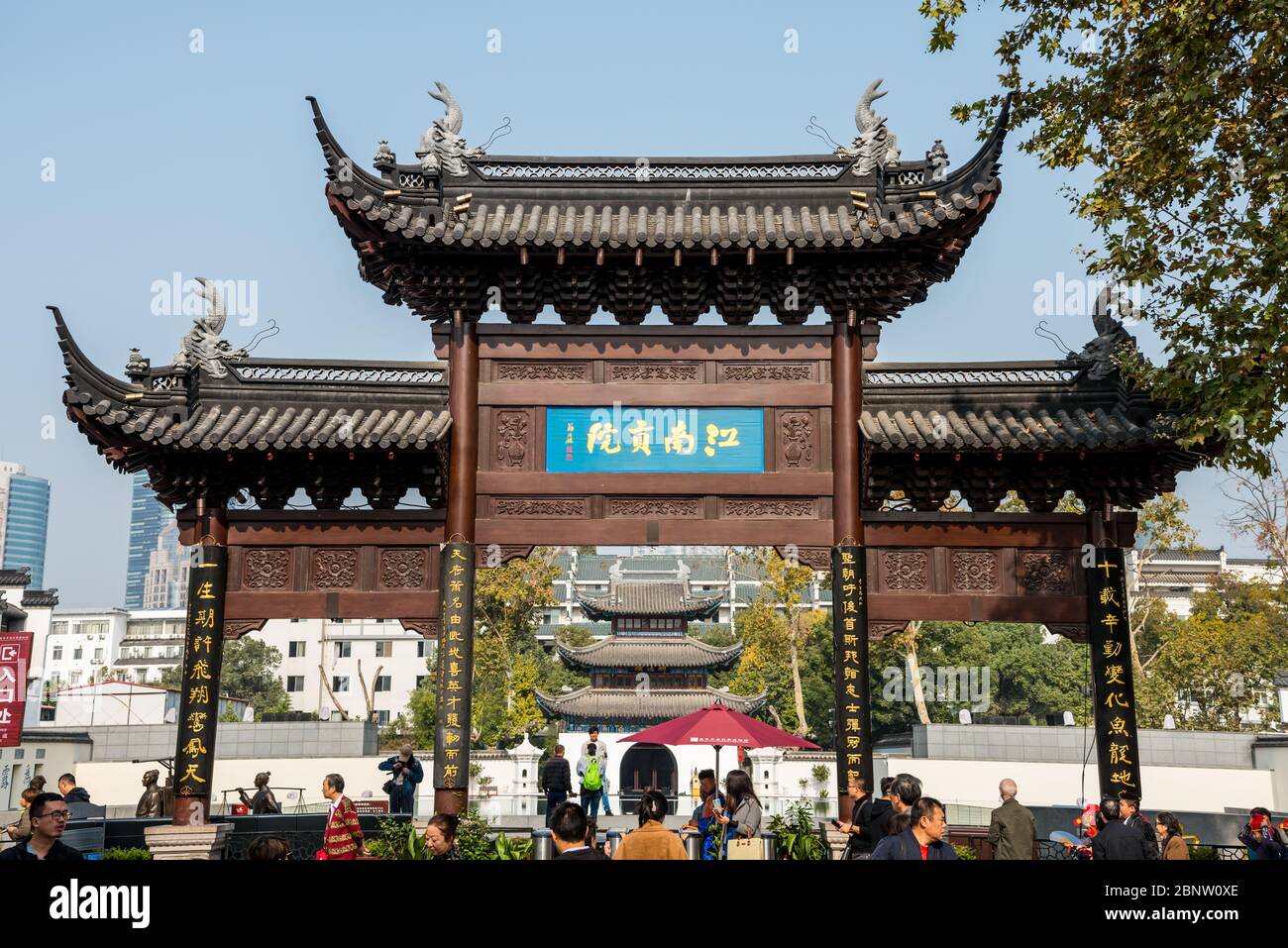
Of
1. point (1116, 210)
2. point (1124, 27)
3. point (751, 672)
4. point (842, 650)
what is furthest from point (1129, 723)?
point (751, 672)

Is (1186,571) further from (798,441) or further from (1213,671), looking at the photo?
(798,441)

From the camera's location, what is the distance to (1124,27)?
39.0 feet

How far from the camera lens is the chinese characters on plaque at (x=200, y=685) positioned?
11914 millimetres

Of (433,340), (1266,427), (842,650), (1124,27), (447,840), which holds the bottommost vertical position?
(447,840)

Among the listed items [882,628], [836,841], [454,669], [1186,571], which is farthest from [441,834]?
[1186,571]

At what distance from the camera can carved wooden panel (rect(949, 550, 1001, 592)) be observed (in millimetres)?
12438

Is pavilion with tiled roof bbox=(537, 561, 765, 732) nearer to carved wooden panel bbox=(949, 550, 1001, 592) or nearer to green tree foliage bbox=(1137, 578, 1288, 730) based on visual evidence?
green tree foliage bbox=(1137, 578, 1288, 730)

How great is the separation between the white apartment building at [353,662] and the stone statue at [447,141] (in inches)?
2511

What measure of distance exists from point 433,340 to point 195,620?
13.3ft

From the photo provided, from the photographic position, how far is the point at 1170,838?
10195 mm

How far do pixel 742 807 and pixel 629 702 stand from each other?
36.0 meters

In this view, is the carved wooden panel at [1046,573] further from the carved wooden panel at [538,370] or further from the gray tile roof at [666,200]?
the carved wooden panel at [538,370]
